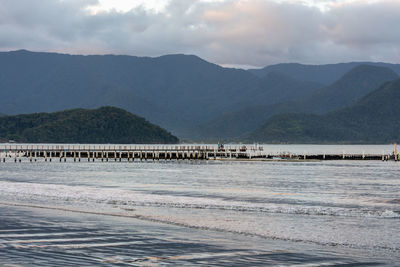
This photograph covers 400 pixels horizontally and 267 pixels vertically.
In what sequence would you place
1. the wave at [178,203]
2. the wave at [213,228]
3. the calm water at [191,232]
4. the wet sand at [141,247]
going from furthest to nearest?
the wave at [178,203] < the wave at [213,228] < the calm water at [191,232] < the wet sand at [141,247]

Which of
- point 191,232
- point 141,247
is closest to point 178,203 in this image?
point 191,232

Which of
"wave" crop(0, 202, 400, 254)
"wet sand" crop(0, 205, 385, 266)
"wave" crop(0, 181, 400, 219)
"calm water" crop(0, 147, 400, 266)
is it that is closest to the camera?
"wet sand" crop(0, 205, 385, 266)

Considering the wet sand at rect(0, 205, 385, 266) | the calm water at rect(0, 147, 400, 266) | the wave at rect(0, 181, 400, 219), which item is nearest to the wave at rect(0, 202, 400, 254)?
the calm water at rect(0, 147, 400, 266)

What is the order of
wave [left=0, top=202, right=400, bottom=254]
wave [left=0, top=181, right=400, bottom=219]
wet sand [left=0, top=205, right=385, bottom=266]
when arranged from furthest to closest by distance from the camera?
wave [left=0, top=181, right=400, bottom=219] < wave [left=0, top=202, right=400, bottom=254] < wet sand [left=0, top=205, right=385, bottom=266]

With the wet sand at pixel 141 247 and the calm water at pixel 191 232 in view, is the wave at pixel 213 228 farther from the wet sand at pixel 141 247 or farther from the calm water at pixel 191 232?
the wet sand at pixel 141 247

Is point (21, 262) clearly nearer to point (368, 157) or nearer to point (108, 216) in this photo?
point (108, 216)

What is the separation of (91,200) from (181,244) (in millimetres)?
17503

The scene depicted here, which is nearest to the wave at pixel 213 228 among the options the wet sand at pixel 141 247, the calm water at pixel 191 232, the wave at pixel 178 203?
the calm water at pixel 191 232

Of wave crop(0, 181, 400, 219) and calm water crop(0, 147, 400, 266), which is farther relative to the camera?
wave crop(0, 181, 400, 219)

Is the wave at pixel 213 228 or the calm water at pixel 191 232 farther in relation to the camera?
the wave at pixel 213 228

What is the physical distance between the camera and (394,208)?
32.8m

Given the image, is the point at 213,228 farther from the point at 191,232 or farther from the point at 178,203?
the point at 178,203

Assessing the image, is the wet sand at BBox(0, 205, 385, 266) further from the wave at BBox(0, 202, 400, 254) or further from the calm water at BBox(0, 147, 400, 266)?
the wave at BBox(0, 202, 400, 254)

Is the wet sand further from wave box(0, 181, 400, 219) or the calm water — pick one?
wave box(0, 181, 400, 219)
